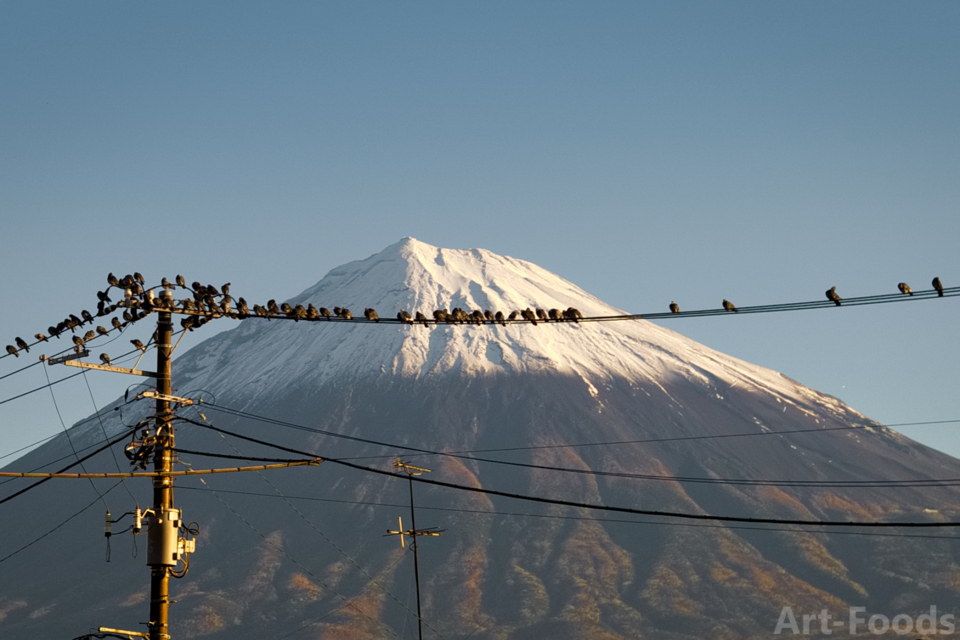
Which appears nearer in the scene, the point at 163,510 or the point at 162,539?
the point at 162,539

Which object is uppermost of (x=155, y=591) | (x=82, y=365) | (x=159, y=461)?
(x=82, y=365)

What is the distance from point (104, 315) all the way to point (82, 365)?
2246 millimetres

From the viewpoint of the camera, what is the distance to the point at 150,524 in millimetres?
28984

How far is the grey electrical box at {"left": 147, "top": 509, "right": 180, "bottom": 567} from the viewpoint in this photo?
28.7 meters

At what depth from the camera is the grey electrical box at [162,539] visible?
94.2 feet

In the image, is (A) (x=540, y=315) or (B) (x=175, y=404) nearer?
(B) (x=175, y=404)

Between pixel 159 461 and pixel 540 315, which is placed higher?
pixel 540 315

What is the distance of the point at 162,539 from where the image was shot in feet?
94.2

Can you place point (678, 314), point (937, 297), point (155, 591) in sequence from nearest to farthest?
point (155, 591), point (937, 297), point (678, 314)

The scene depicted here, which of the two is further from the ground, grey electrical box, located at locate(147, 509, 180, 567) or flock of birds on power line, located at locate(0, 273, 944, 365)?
flock of birds on power line, located at locate(0, 273, 944, 365)

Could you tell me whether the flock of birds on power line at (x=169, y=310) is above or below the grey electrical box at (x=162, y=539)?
above

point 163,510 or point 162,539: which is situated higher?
point 163,510

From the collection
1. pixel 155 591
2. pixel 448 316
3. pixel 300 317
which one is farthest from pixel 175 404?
pixel 448 316

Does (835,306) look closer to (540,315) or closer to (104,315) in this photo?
(540,315)
